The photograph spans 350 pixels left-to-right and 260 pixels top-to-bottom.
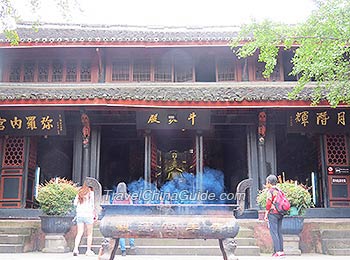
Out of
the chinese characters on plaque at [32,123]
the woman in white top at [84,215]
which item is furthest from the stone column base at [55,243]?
the chinese characters on plaque at [32,123]

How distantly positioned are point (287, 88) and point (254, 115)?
107 centimetres

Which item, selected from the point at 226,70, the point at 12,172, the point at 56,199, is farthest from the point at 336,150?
the point at 12,172

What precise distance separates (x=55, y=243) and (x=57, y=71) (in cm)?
549

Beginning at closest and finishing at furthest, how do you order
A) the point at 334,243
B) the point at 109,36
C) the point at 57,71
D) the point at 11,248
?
the point at 11,248 < the point at 334,243 < the point at 109,36 < the point at 57,71

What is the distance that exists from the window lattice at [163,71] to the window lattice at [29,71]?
11.4 feet

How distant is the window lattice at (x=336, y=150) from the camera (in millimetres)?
10969

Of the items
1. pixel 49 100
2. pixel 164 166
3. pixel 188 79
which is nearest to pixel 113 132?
pixel 164 166

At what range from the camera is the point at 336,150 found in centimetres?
1105

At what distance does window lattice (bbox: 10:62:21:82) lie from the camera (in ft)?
39.5

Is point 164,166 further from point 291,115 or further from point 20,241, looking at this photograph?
point 20,241

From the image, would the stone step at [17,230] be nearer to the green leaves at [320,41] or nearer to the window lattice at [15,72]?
the window lattice at [15,72]

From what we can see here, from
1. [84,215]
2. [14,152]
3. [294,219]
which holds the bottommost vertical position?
[294,219]

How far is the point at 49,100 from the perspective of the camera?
9828mm

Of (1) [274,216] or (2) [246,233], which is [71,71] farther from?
(1) [274,216]
